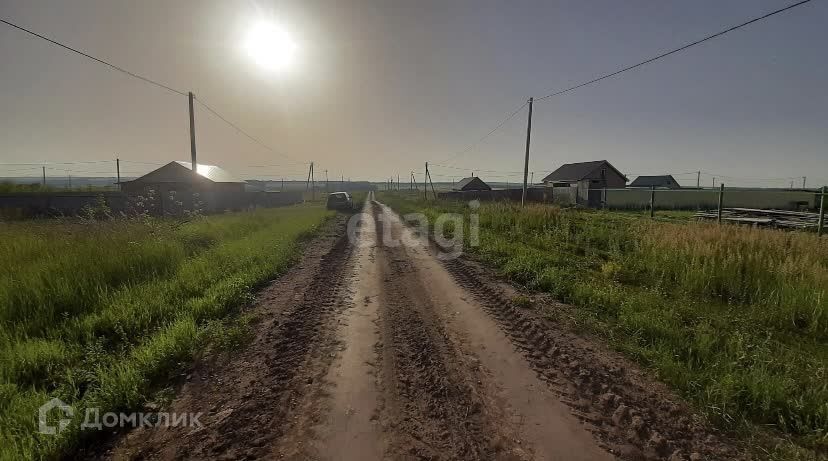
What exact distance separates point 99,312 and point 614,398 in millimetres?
6365

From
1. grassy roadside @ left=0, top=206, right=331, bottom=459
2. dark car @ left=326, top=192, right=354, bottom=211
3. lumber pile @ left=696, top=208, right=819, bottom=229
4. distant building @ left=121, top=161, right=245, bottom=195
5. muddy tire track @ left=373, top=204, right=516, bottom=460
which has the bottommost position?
muddy tire track @ left=373, top=204, right=516, bottom=460

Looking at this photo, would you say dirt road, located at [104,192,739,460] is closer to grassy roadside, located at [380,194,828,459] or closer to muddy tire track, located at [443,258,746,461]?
muddy tire track, located at [443,258,746,461]

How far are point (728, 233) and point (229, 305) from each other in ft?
33.2

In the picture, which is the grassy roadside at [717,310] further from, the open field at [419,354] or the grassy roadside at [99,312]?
the grassy roadside at [99,312]

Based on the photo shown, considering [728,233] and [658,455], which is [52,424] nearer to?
[658,455]

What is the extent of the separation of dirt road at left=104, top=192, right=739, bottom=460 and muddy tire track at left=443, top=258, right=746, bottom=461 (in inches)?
0.5

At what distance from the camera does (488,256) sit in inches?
342

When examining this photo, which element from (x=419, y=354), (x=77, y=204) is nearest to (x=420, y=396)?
(x=419, y=354)

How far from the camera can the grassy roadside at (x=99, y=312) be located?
273 centimetres

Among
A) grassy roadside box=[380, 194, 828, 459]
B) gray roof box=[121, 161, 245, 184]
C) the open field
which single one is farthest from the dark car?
grassy roadside box=[380, 194, 828, 459]

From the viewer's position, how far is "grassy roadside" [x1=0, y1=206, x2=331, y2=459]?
2.73m

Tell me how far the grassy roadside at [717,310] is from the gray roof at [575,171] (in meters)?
31.0

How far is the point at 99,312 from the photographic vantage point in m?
4.51

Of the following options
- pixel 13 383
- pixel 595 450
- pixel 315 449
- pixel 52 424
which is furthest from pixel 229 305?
pixel 595 450
